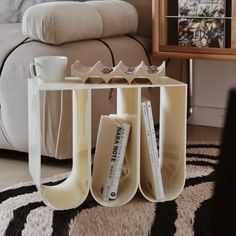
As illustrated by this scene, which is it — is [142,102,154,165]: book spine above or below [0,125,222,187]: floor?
above

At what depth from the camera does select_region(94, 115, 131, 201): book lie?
5.11 ft

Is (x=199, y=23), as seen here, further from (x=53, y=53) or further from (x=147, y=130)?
(x=147, y=130)

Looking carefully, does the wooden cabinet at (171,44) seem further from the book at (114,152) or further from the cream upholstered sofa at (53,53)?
the book at (114,152)

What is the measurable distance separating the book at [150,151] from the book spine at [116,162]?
0.17 feet

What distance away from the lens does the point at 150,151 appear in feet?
5.12

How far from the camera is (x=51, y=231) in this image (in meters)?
1.42

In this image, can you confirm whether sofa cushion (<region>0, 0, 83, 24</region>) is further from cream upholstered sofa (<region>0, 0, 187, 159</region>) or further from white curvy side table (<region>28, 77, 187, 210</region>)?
white curvy side table (<region>28, 77, 187, 210</region>)

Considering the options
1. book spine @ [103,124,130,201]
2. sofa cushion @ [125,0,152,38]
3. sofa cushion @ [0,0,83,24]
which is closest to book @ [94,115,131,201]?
book spine @ [103,124,130,201]

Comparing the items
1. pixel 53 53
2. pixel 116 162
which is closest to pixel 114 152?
pixel 116 162

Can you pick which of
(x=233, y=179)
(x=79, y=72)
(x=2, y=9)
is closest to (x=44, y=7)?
(x=79, y=72)

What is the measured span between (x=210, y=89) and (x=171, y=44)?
1.86 ft

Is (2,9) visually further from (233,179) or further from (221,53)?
(233,179)

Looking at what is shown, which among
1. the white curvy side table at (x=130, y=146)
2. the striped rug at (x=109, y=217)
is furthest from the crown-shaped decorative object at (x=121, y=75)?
the striped rug at (x=109, y=217)

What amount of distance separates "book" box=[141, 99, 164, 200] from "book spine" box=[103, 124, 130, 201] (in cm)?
5
